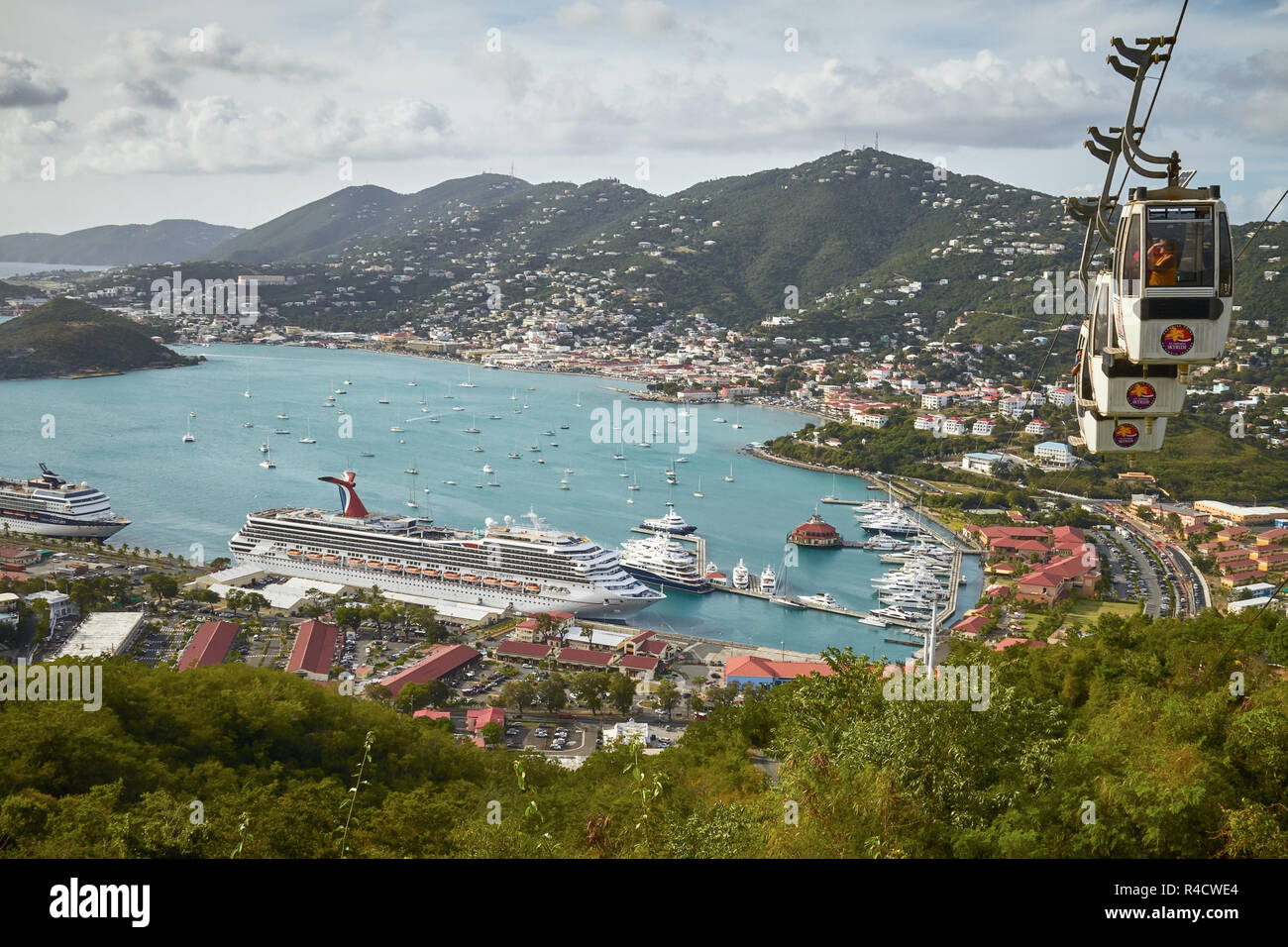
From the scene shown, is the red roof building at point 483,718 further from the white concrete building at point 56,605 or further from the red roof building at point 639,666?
the white concrete building at point 56,605

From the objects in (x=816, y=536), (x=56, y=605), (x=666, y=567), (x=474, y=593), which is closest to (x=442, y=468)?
(x=474, y=593)

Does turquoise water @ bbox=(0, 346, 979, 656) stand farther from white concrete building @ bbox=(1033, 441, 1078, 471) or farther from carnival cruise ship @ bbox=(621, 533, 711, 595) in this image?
white concrete building @ bbox=(1033, 441, 1078, 471)

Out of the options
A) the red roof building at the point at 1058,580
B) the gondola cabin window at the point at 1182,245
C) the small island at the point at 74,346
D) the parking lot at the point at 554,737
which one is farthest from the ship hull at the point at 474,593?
the small island at the point at 74,346

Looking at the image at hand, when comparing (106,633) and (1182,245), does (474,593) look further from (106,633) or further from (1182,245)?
(1182,245)

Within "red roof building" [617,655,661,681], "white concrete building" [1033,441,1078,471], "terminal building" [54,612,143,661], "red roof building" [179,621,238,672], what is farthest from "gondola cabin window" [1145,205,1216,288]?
"white concrete building" [1033,441,1078,471]
